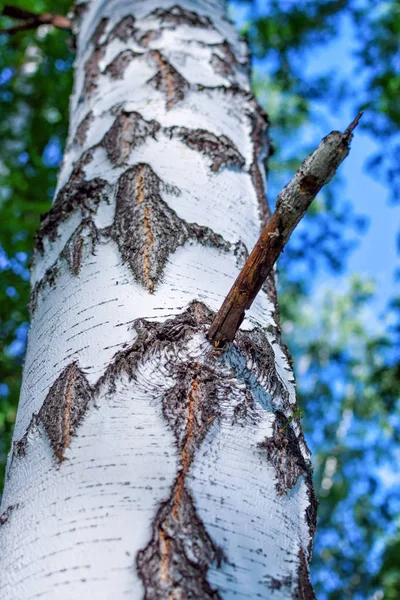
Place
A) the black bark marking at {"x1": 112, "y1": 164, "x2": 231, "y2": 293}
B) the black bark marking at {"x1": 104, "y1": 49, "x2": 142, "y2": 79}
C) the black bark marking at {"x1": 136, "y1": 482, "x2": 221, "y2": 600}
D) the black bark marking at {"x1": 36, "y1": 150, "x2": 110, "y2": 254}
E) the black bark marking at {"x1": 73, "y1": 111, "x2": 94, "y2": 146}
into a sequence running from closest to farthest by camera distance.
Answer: the black bark marking at {"x1": 136, "y1": 482, "x2": 221, "y2": 600}
the black bark marking at {"x1": 112, "y1": 164, "x2": 231, "y2": 293}
the black bark marking at {"x1": 36, "y1": 150, "x2": 110, "y2": 254}
the black bark marking at {"x1": 73, "y1": 111, "x2": 94, "y2": 146}
the black bark marking at {"x1": 104, "y1": 49, "x2": 142, "y2": 79}

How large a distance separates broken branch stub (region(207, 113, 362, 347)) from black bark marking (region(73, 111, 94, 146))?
90 cm

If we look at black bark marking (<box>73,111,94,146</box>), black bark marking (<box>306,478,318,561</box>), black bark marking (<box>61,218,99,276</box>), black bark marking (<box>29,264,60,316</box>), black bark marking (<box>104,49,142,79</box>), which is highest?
black bark marking (<box>104,49,142,79</box>)

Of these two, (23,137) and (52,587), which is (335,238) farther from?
(52,587)

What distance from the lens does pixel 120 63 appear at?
1747 millimetres

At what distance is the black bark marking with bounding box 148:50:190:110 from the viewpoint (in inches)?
60.7

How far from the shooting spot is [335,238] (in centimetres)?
654

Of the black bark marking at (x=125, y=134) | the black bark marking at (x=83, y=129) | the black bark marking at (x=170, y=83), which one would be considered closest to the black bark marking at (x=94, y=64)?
the black bark marking at (x=83, y=129)

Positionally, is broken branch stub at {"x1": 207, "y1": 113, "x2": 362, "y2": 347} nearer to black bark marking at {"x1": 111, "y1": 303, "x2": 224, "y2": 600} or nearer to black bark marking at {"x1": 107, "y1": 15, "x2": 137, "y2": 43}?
black bark marking at {"x1": 111, "y1": 303, "x2": 224, "y2": 600}

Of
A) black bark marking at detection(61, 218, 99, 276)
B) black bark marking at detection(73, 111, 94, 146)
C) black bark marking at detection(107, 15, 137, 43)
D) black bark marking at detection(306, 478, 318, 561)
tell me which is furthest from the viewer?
black bark marking at detection(107, 15, 137, 43)

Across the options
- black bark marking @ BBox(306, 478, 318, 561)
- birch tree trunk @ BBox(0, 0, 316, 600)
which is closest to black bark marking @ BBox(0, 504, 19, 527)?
birch tree trunk @ BBox(0, 0, 316, 600)

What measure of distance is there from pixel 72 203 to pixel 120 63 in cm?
64

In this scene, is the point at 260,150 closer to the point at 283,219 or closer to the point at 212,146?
the point at 212,146

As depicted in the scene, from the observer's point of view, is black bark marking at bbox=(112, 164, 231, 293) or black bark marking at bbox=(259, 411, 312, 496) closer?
black bark marking at bbox=(259, 411, 312, 496)

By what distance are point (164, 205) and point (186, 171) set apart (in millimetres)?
161
